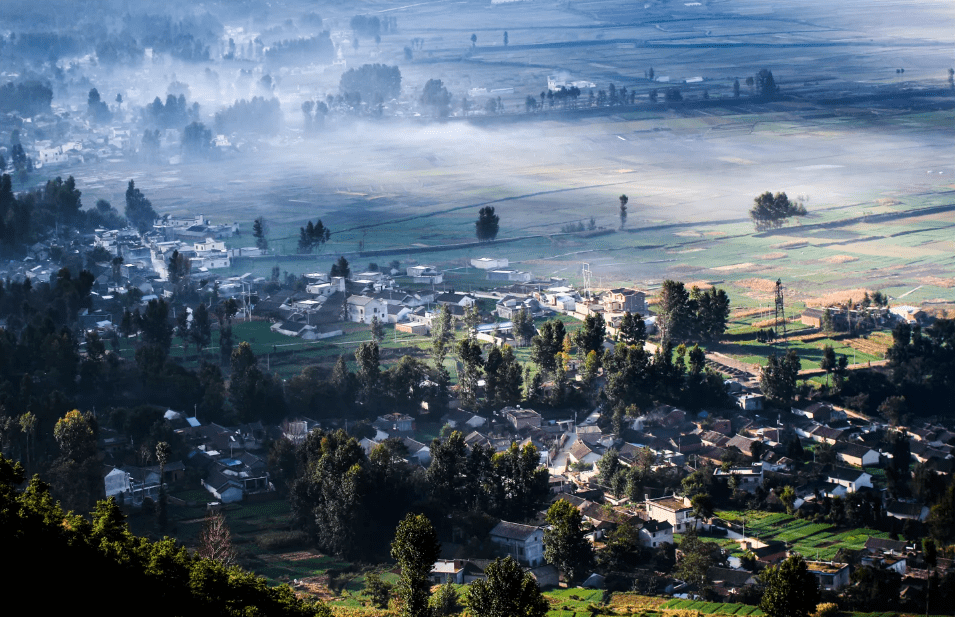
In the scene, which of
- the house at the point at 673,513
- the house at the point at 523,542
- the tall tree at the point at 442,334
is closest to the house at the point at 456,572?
the house at the point at 523,542

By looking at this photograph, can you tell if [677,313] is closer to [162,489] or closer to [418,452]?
[418,452]

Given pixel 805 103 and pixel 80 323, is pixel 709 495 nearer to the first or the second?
pixel 80 323

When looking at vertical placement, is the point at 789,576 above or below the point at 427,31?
below

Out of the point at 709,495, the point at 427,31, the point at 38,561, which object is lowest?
the point at 709,495

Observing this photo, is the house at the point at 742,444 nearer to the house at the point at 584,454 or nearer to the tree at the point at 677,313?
the house at the point at 584,454

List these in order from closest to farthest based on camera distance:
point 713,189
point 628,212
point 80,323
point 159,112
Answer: point 80,323 → point 628,212 → point 713,189 → point 159,112

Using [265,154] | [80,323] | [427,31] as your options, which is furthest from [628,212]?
[427,31]
